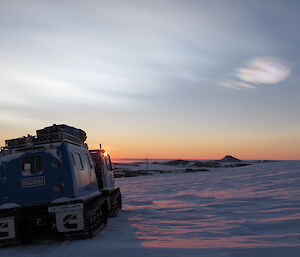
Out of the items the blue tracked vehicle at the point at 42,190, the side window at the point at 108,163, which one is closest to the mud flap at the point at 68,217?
the blue tracked vehicle at the point at 42,190

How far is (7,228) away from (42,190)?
49.1 inches

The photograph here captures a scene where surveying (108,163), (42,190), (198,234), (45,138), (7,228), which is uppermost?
(45,138)

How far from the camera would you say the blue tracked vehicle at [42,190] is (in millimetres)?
8961

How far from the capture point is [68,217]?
894 centimetres

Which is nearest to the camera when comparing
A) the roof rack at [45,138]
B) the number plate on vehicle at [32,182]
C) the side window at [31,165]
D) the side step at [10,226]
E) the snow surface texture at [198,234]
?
the snow surface texture at [198,234]

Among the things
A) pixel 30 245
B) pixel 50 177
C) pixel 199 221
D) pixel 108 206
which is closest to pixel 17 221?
pixel 30 245

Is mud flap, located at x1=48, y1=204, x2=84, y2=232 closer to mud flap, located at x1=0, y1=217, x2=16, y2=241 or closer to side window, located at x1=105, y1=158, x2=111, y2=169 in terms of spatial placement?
mud flap, located at x1=0, y1=217, x2=16, y2=241

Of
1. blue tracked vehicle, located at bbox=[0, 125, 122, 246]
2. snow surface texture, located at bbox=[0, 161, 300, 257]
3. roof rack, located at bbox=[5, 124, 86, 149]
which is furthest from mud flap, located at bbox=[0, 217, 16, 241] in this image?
roof rack, located at bbox=[5, 124, 86, 149]

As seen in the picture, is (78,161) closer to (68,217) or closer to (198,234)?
(68,217)

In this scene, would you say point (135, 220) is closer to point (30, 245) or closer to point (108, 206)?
point (108, 206)

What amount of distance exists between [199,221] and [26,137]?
19.5 ft

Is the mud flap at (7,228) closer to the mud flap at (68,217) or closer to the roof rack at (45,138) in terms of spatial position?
the mud flap at (68,217)

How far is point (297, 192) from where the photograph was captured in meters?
16.4

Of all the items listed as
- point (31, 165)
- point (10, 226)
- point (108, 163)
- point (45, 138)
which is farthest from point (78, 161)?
point (108, 163)
